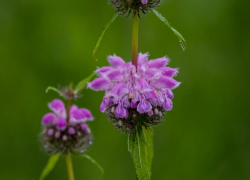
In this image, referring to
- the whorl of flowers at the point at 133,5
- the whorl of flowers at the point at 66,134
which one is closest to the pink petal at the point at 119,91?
the whorl of flowers at the point at 133,5

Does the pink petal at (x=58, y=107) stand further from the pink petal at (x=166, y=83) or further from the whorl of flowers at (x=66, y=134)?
the pink petal at (x=166, y=83)

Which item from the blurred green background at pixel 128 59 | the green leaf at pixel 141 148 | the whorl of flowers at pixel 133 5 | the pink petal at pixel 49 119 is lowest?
the green leaf at pixel 141 148

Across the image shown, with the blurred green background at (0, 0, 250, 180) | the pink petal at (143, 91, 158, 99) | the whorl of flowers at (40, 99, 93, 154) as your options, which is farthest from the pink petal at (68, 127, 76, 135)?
the blurred green background at (0, 0, 250, 180)

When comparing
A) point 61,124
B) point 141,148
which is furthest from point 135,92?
point 61,124

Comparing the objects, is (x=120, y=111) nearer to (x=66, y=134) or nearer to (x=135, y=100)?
(x=135, y=100)

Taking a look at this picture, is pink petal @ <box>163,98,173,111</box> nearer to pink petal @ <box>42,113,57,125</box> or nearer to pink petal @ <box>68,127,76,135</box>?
pink petal @ <box>68,127,76,135</box>
